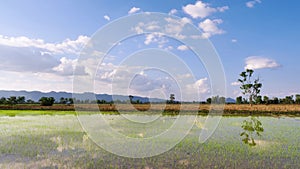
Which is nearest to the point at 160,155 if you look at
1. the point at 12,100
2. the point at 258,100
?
the point at 12,100

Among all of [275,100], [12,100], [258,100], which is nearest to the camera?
[12,100]

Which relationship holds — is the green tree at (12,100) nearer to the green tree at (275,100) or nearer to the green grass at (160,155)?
the green grass at (160,155)

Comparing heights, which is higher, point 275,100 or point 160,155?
point 275,100

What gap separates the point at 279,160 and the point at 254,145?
1.94 m

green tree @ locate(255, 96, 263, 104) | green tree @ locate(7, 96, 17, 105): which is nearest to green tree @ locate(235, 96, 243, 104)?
green tree @ locate(255, 96, 263, 104)

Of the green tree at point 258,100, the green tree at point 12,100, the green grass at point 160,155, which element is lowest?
the green grass at point 160,155

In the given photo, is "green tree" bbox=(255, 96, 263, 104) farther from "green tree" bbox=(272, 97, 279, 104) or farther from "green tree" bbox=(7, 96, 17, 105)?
"green tree" bbox=(7, 96, 17, 105)

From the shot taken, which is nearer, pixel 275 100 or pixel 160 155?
pixel 160 155

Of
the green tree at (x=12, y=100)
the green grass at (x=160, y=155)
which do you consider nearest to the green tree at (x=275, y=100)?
the green grass at (x=160, y=155)

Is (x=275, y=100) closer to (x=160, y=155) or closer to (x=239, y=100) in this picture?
(x=239, y=100)

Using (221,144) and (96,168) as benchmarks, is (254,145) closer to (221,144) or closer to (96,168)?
(221,144)

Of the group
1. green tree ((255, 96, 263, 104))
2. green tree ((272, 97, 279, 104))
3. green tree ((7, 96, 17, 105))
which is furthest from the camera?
green tree ((272, 97, 279, 104))

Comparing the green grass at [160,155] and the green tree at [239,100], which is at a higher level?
the green tree at [239,100]

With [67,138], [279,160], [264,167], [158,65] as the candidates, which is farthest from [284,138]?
[67,138]
